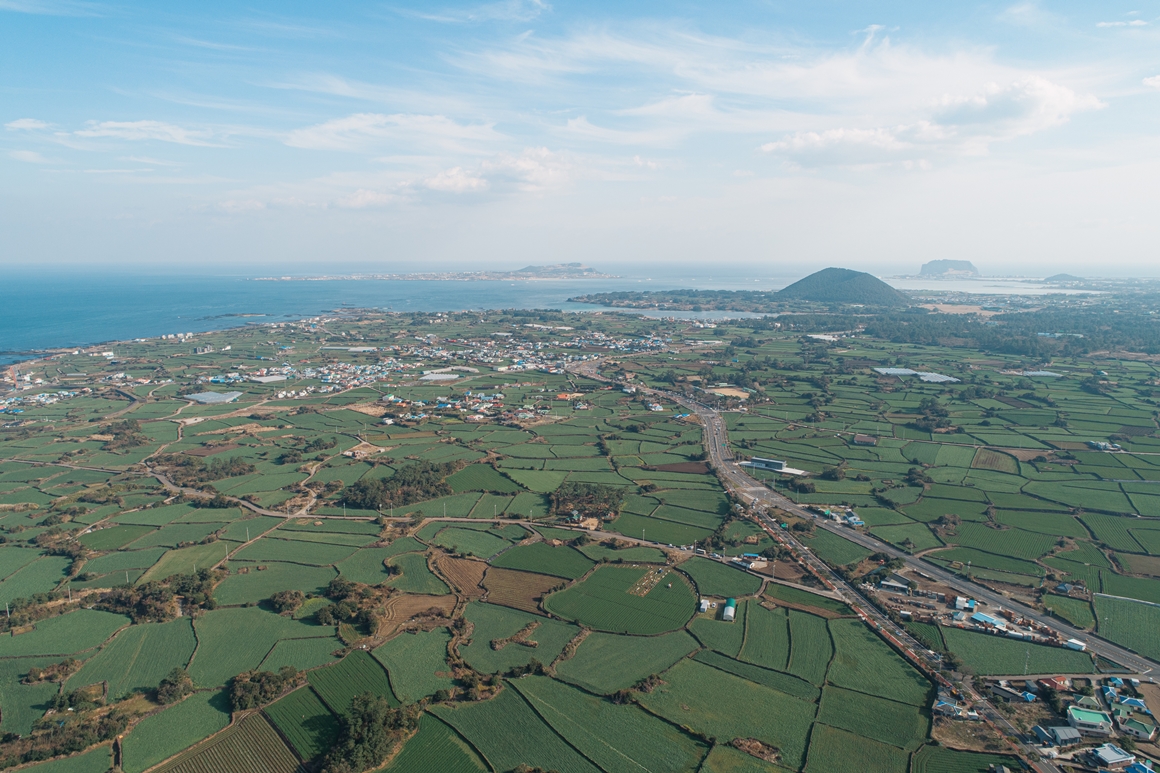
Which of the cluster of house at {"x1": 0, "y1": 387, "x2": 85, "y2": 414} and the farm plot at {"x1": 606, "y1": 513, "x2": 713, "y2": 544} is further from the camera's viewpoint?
the cluster of house at {"x1": 0, "y1": 387, "x2": 85, "y2": 414}

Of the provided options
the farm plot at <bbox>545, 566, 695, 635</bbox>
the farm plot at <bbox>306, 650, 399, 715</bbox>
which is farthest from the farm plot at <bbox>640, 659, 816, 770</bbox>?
the farm plot at <bbox>306, 650, 399, 715</bbox>

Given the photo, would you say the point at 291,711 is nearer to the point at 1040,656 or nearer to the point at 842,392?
the point at 1040,656

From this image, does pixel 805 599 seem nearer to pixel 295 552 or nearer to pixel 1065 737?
pixel 1065 737

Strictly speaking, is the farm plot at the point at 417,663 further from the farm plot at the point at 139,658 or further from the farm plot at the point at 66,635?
the farm plot at the point at 66,635

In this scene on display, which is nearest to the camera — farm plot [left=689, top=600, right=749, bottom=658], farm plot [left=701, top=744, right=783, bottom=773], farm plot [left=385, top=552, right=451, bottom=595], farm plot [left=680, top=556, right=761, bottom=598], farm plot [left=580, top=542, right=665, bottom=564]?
farm plot [left=701, top=744, right=783, bottom=773]

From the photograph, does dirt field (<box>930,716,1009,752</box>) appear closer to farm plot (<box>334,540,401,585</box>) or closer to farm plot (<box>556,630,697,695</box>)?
farm plot (<box>556,630,697,695</box>)
